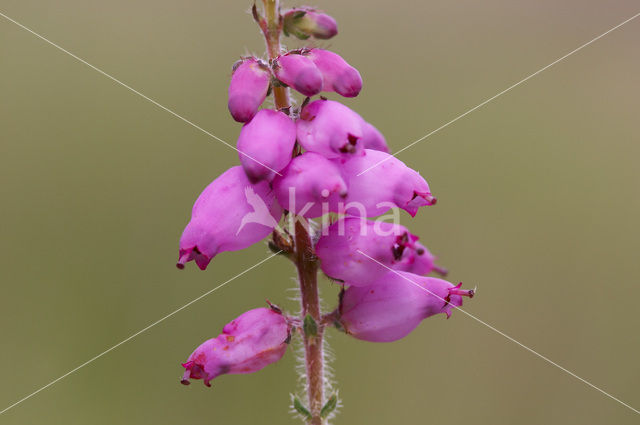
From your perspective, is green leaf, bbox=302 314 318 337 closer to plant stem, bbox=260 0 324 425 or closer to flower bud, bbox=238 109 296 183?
plant stem, bbox=260 0 324 425

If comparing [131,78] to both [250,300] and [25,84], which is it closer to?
[25,84]

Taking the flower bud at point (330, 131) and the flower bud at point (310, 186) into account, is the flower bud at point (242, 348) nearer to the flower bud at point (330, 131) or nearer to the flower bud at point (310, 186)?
the flower bud at point (310, 186)

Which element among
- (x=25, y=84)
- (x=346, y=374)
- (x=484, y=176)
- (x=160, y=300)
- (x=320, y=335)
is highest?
(x=320, y=335)

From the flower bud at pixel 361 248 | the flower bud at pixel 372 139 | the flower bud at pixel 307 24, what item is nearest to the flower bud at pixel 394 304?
the flower bud at pixel 361 248

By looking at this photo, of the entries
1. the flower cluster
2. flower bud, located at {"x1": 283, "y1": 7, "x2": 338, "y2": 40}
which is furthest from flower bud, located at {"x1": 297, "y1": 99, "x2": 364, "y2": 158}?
flower bud, located at {"x1": 283, "y1": 7, "x2": 338, "y2": 40}

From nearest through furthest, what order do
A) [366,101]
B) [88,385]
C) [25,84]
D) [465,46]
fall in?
[88,385]
[25,84]
[366,101]
[465,46]

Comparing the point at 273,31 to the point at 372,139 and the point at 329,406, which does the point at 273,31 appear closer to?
the point at 372,139

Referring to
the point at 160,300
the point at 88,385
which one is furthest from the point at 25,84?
the point at 88,385

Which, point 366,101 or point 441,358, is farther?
point 366,101
